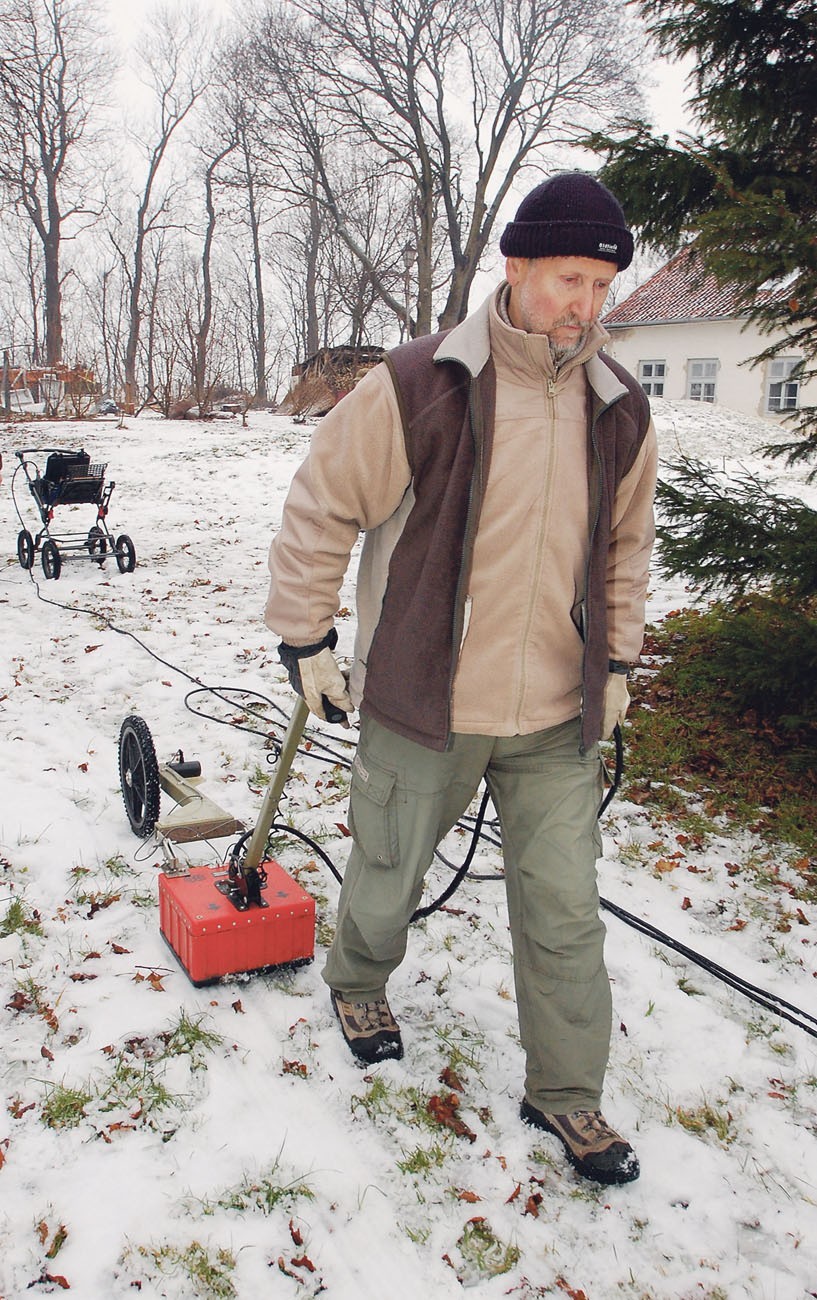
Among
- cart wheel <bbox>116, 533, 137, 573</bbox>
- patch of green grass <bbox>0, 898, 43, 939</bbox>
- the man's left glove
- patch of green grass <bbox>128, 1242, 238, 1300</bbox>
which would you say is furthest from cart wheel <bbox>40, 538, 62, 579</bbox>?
patch of green grass <bbox>128, 1242, 238, 1300</bbox>

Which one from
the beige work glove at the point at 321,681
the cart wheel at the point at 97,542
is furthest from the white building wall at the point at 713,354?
the beige work glove at the point at 321,681

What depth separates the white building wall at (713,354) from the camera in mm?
27922

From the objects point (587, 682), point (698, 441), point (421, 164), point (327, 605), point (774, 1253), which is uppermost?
point (421, 164)

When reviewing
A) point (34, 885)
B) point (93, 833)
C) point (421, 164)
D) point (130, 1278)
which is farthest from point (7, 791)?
point (421, 164)

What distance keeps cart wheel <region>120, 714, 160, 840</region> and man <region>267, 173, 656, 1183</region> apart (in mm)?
1564

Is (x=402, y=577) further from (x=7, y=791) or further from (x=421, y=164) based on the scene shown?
(x=421, y=164)

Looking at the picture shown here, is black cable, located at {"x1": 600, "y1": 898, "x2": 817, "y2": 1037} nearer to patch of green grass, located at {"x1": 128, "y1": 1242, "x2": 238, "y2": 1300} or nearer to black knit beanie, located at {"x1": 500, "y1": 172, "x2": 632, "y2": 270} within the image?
patch of green grass, located at {"x1": 128, "y1": 1242, "x2": 238, "y2": 1300}

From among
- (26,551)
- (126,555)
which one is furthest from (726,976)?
(26,551)

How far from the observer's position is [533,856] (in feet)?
8.13

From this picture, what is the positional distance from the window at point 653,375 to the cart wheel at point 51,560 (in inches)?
961

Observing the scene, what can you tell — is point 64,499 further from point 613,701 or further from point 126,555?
point 613,701

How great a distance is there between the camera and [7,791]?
4.50m

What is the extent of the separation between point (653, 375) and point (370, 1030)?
30.0 m

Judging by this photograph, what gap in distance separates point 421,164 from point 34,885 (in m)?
29.1
